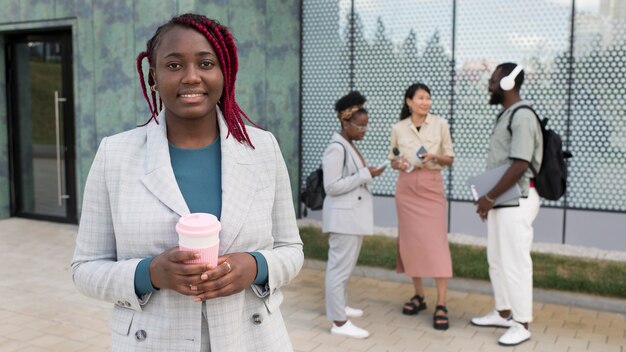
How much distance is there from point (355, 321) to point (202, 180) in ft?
12.6

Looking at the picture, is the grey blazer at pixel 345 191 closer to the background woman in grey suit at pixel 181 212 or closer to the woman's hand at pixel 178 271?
the background woman in grey suit at pixel 181 212

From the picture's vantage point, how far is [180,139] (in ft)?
6.09

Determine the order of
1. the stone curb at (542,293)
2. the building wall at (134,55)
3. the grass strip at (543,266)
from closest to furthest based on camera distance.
Answer: the stone curb at (542,293) → the grass strip at (543,266) → the building wall at (134,55)

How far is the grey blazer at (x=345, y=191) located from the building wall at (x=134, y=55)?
349 cm

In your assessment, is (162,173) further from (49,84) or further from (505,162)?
(49,84)

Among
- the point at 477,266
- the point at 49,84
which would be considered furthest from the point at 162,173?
the point at 49,84

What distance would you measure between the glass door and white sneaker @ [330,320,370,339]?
18.9ft

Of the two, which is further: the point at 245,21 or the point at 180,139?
the point at 245,21

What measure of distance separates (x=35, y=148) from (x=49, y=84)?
107cm

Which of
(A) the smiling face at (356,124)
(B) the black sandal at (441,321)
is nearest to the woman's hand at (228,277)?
(A) the smiling face at (356,124)

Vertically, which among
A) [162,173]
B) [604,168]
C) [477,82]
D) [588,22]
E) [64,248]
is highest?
[588,22]

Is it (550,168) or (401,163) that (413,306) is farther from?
(550,168)

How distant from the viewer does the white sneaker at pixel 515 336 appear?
15.8 feet

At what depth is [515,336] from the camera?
483 cm
